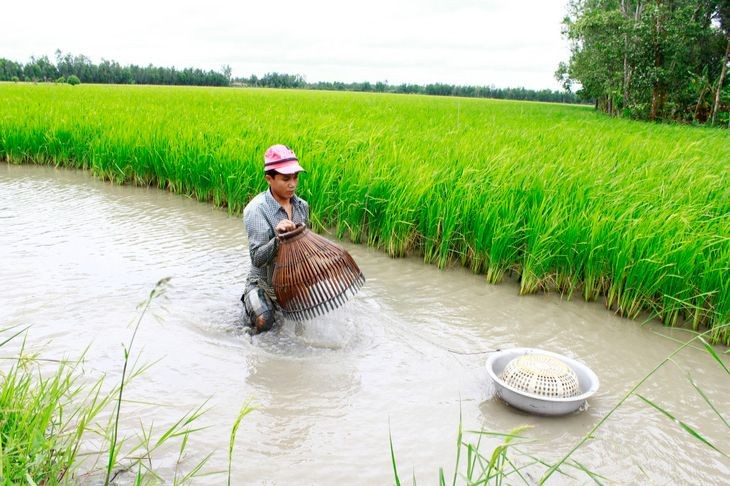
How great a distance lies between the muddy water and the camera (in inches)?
81.6

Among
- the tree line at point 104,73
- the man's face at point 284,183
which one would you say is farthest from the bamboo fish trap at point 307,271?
the tree line at point 104,73

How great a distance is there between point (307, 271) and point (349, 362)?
1.74ft

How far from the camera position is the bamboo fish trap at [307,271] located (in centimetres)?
259

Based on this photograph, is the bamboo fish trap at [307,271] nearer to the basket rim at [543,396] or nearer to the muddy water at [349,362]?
the muddy water at [349,362]

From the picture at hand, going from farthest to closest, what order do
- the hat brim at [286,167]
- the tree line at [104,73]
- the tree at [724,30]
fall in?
the tree line at [104,73]
the tree at [724,30]
the hat brim at [286,167]

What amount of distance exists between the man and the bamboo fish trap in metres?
0.08

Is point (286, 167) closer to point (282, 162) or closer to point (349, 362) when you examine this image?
point (282, 162)

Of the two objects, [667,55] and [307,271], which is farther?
[667,55]

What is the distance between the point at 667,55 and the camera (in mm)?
15977

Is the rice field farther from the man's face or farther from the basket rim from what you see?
the man's face

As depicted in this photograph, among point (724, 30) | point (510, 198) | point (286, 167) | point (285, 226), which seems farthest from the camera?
point (724, 30)

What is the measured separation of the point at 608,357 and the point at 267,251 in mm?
1935

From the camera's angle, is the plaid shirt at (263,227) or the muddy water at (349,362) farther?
the plaid shirt at (263,227)

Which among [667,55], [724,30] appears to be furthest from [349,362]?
[724,30]
